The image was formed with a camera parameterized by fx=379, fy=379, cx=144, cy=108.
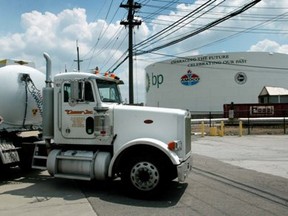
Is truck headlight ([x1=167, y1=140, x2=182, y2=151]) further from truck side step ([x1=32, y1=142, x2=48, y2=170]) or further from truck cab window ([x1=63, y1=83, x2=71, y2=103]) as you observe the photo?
truck side step ([x1=32, y1=142, x2=48, y2=170])

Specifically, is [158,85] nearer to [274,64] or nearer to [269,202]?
[274,64]

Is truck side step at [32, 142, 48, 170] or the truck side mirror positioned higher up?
the truck side mirror

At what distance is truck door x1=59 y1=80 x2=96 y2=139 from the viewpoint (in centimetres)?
875

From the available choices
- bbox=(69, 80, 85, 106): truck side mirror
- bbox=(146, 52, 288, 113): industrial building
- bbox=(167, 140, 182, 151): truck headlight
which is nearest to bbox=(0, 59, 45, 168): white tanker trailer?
bbox=(69, 80, 85, 106): truck side mirror

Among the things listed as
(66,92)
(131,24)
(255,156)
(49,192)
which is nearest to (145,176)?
(49,192)

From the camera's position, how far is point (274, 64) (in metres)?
58.7

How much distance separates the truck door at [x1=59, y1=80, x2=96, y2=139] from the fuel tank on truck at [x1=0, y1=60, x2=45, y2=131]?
164cm

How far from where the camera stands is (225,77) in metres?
58.5

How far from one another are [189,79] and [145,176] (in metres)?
53.9

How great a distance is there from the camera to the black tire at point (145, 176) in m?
7.95

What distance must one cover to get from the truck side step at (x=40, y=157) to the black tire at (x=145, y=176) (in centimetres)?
248

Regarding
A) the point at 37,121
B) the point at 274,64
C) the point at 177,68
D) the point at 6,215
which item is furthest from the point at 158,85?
the point at 6,215

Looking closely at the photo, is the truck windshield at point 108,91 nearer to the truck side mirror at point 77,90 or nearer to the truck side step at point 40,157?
the truck side mirror at point 77,90

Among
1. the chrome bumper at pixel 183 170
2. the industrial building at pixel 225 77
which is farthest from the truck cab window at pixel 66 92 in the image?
the industrial building at pixel 225 77
